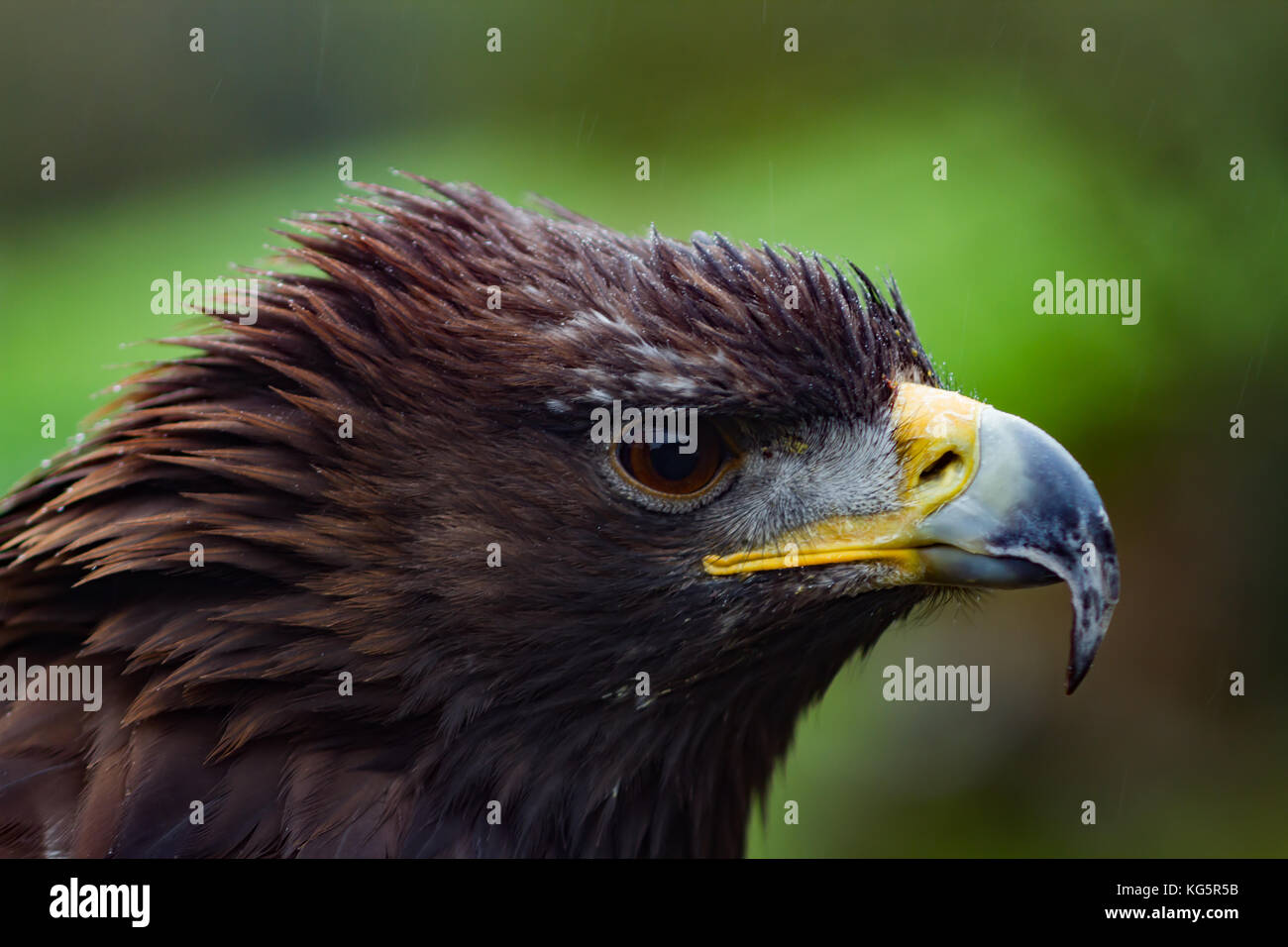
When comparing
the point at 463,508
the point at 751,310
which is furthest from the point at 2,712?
the point at 751,310

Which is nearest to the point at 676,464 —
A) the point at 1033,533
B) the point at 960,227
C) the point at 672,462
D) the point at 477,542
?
the point at 672,462

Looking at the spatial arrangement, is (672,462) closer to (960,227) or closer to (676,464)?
(676,464)

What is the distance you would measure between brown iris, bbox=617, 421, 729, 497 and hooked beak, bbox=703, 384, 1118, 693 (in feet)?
0.55

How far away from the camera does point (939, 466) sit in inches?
109

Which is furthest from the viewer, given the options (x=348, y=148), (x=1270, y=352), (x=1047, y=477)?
(x=348, y=148)

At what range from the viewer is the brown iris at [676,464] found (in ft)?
8.96

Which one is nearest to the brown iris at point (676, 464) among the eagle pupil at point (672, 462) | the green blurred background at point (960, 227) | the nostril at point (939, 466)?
the eagle pupil at point (672, 462)

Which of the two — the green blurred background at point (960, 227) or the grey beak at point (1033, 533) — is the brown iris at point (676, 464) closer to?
the grey beak at point (1033, 533)

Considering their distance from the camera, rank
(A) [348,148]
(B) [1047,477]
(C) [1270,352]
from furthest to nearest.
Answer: (A) [348,148] → (C) [1270,352] → (B) [1047,477]

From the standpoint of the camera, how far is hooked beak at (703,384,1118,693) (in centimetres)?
262

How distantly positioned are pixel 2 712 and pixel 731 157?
5339 millimetres

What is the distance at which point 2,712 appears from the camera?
8.95 feet

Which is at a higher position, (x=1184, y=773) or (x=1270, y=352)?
(x=1270, y=352)
